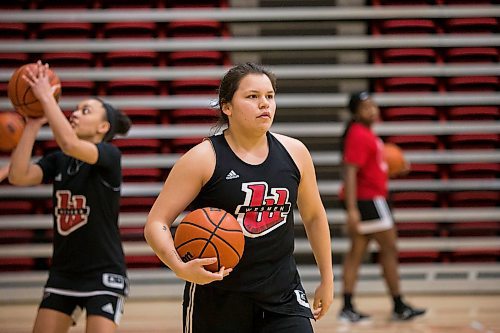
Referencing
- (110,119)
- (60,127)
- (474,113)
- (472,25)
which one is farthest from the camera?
(472,25)

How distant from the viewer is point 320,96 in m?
8.47

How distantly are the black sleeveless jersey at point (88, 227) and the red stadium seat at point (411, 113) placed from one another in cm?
485

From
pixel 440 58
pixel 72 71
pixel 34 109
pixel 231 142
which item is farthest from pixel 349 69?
pixel 231 142

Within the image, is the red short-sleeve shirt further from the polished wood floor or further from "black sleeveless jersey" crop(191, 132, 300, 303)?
"black sleeveless jersey" crop(191, 132, 300, 303)

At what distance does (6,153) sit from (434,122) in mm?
4458

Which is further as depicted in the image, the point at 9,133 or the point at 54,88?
the point at 9,133

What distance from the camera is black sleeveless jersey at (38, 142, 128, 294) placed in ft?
12.8

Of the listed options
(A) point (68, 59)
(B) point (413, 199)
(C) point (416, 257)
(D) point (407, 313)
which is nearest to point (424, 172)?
(B) point (413, 199)

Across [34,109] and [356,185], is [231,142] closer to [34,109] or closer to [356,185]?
[34,109]

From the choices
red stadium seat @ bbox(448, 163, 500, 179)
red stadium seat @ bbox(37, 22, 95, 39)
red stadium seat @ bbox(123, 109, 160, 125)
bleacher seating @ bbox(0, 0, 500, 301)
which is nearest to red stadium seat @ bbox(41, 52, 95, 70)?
bleacher seating @ bbox(0, 0, 500, 301)

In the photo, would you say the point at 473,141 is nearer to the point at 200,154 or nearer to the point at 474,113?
the point at 474,113

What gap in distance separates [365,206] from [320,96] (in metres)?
2.22

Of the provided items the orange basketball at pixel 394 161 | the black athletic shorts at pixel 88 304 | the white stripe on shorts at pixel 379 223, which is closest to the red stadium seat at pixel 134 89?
the orange basketball at pixel 394 161

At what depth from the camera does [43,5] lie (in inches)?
337
